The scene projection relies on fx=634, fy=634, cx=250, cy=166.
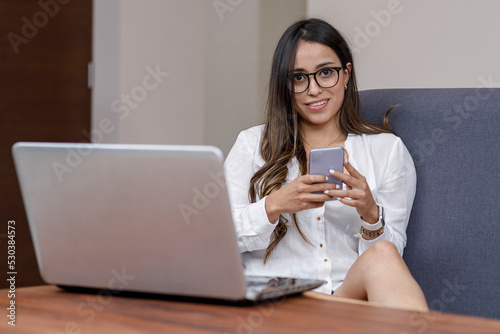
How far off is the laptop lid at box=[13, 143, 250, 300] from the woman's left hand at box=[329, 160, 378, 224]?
0.65 meters

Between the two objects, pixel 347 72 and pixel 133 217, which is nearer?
pixel 133 217

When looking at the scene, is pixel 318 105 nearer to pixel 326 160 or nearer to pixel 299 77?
pixel 299 77

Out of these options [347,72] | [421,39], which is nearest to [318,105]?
[347,72]

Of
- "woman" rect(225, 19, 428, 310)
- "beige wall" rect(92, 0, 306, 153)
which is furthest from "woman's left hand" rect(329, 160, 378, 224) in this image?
"beige wall" rect(92, 0, 306, 153)

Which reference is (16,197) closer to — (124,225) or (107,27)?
(107,27)

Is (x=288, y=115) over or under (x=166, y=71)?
under

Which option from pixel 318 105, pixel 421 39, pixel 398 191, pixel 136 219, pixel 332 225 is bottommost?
pixel 332 225

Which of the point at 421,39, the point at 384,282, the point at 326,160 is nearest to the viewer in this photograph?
the point at 384,282

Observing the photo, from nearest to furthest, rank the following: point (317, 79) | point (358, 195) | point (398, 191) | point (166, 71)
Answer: point (358, 195) < point (398, 191) < point (317, 79) < point (166, 71)

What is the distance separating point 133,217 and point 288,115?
1091mm

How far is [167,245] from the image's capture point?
3.09 feet

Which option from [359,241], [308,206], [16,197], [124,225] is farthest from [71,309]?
[16,197]

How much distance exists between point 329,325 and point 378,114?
1217mm

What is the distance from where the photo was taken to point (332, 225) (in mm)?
1801
